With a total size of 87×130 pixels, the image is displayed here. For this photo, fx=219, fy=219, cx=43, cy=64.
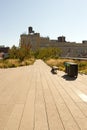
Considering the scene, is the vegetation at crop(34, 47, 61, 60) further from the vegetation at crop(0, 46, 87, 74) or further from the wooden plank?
the wooden plank

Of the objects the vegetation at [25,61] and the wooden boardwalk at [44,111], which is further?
the vegetation at [25,61]

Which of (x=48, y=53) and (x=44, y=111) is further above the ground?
(x=44, y=111)

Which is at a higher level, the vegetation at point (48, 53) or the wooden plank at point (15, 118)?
the wooden plank at point (15, 118)

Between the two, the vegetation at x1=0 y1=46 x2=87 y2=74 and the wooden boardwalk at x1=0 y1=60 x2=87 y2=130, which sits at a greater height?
the wooden boardwalk at x1=0 y1=60 x2=87 y2=130

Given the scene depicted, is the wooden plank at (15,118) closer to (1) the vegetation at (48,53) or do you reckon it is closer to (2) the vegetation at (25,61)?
(2) the vegetation at (25,61)

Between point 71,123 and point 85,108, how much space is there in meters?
1.65

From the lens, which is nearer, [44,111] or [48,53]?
[44,111]

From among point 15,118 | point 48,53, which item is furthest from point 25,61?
point 48,53

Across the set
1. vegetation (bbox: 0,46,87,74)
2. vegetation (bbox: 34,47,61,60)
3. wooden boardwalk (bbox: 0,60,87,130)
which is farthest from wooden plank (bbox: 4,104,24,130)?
vegetation (bbox: 34,47,61,60)

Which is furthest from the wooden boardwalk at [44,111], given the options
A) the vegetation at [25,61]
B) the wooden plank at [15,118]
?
the vegetation at [25,61]

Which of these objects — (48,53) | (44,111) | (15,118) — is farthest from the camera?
(48,53)

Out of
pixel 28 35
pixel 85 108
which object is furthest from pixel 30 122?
pixel 28 35

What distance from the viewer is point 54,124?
18.2ft

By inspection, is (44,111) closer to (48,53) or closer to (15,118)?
(15,118)
